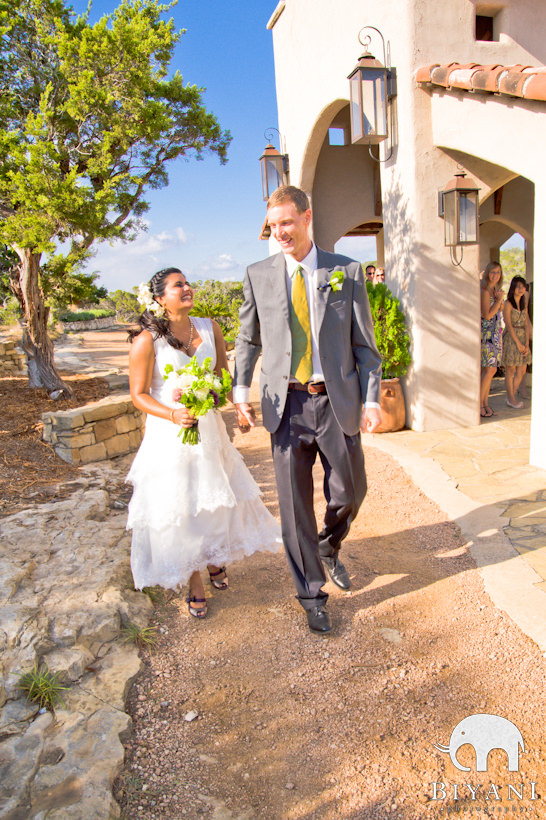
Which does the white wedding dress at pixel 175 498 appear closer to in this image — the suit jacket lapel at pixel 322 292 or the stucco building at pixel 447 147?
the suit jacket lapel at pixel 322 292

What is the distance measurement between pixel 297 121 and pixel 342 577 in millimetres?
9394

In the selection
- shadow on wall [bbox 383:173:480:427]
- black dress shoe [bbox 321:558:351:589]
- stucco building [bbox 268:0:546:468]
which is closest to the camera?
black dress shoe [bbox 321:558:351:589]

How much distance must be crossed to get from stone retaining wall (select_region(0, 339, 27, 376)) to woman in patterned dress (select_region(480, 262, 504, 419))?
8909 mm

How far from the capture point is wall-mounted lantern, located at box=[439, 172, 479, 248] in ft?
20.9

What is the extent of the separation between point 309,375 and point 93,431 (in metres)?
4.10

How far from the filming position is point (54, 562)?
374cm

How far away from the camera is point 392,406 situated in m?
7.14

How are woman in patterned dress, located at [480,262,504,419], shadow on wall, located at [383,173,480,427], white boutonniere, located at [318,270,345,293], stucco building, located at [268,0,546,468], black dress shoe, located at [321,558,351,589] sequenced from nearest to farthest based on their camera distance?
white boutonniere, located at [318,270,345,293]
black dress shoe, located at [321,558,351,589]
stucco building, located at [268,0,546,468]
shadow on wall, located at [383,173,480,427]
woman in patterned dress, located at [480,262,504,419]

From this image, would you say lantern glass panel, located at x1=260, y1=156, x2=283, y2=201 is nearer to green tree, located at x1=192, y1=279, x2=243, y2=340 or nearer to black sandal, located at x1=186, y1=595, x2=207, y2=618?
green tree, located at x1=192, y1=279, x2=243, y2=340

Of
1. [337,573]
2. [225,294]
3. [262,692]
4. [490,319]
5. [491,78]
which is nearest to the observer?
[262,692]

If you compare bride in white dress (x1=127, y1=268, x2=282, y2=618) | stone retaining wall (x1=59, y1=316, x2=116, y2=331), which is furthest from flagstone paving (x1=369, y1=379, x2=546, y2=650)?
stone retaining wall (x1=59, y1=316, x2=116, y2=331)

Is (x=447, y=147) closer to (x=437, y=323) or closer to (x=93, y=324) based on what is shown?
(x=437, y=323)

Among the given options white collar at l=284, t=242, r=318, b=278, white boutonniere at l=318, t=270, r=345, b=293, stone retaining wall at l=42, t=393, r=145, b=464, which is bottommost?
stone retaining wall at l=42, t=393, r=145, b=464

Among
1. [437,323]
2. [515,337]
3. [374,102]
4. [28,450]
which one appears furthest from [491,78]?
[28,450]
